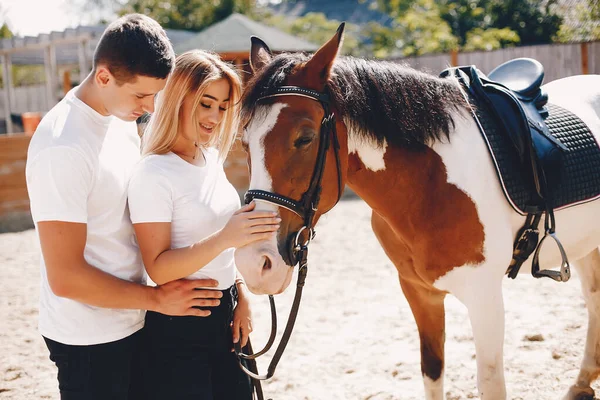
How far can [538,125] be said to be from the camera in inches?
86.7

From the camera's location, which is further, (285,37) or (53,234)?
(285,37)

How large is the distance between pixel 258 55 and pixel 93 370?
1.26m

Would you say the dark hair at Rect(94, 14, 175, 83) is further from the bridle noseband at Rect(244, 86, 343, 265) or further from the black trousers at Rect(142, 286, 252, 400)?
the black trousers at Rect(142, 286, 252, 400)

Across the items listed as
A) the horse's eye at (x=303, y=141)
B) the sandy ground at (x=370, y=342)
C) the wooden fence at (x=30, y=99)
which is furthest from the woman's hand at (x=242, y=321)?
the wooden fence at (x=30, y=99)

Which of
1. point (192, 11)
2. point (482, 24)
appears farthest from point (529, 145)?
point (192, 11)

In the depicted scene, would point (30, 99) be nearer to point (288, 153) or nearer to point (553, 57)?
point (553, 57)

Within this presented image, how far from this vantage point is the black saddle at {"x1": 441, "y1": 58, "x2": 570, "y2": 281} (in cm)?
210

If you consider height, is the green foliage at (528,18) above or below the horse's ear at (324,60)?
above

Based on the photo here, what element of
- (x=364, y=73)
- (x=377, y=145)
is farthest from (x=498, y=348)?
(x=364, y=73)

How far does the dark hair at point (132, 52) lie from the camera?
5.01 feet

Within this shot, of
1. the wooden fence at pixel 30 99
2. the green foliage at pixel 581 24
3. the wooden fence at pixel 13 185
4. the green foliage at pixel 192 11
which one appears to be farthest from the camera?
the green foliage at pixel 192 11

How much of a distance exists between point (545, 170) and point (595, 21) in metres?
12.4

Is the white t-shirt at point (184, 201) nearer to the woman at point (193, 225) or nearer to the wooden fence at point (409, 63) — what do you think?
the woman at point (193, 225)

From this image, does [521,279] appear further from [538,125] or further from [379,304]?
[538,125]
